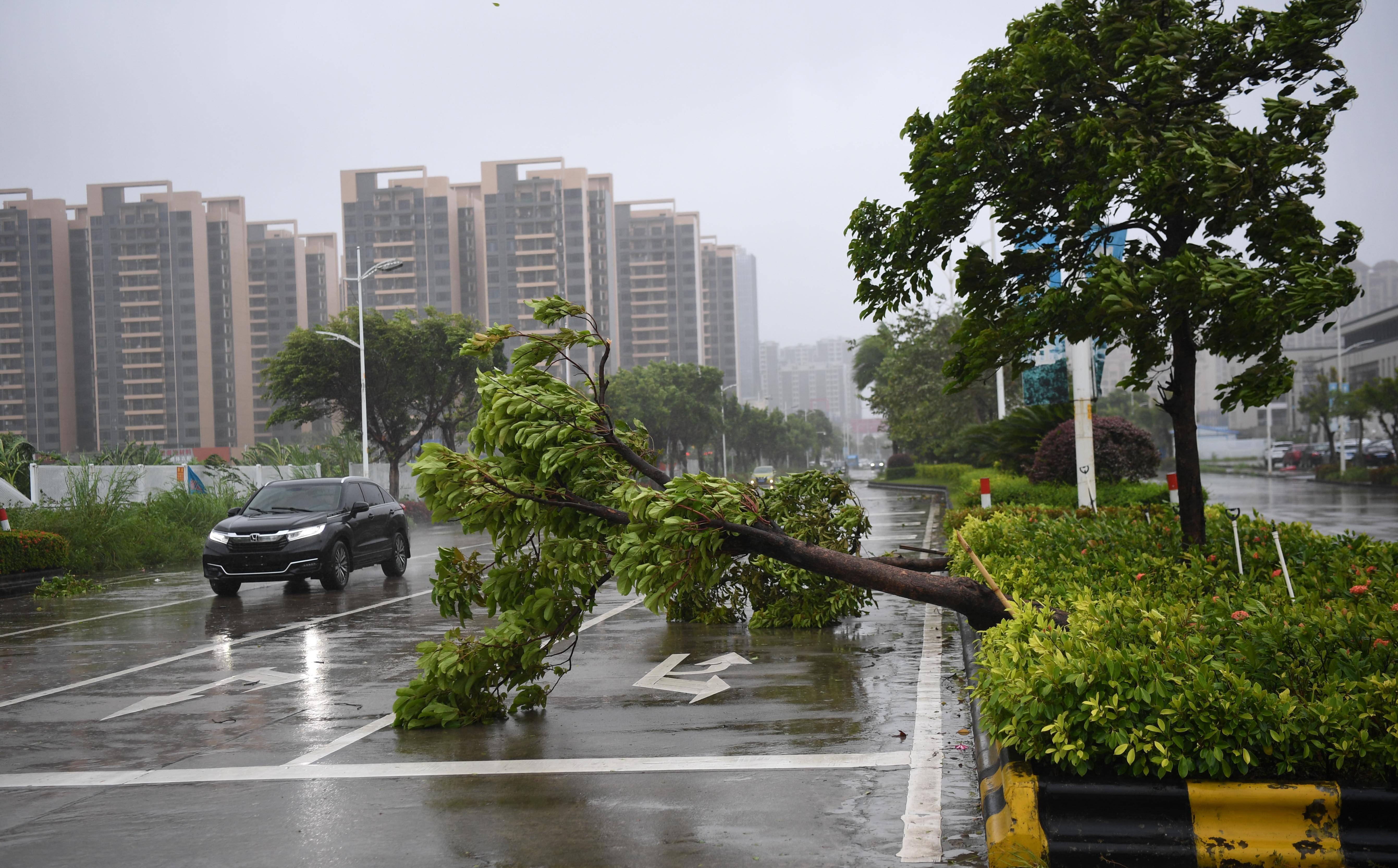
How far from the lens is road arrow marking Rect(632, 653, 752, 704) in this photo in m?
8.35

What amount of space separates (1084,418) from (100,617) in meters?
12.4

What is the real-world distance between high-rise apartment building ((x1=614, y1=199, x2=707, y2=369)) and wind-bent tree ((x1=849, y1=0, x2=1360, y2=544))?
16495 cm

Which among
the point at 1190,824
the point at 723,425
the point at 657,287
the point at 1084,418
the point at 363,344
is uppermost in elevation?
the point at 657,287

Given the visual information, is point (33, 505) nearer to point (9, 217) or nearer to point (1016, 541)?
point (1016, 541)

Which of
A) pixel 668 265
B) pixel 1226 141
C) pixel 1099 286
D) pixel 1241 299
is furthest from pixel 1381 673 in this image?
pixel 668 265

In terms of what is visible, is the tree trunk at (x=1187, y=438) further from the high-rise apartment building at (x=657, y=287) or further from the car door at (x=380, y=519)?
the high-rise apartment building at (x=657, y=287)

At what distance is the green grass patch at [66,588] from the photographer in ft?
56.3

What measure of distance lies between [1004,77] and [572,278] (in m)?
143

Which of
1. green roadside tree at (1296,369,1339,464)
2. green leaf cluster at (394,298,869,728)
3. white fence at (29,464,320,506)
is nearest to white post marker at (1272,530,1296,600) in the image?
green leaf cluster at (394,298,869,728)

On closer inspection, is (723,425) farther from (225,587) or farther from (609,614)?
(609,614)

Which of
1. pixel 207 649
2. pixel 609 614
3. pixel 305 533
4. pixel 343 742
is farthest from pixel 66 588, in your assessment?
pixel 343 742

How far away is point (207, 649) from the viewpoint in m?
11.1

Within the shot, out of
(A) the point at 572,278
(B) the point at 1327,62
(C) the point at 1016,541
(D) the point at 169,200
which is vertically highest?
(D) the point at 169,200

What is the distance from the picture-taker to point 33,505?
869 inches
